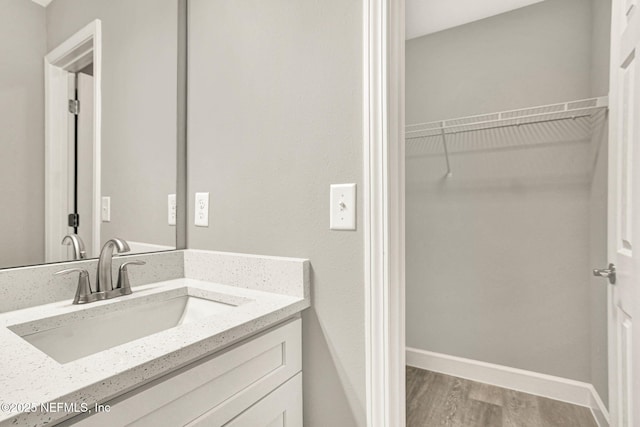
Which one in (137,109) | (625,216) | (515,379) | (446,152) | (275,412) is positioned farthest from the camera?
(446,152)

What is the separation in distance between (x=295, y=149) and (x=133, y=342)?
66 centimetres

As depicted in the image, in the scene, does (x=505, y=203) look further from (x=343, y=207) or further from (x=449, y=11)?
(x=343, y=207)

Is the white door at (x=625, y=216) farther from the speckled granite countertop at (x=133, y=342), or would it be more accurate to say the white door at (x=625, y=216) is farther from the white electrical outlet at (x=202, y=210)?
the white electrical outlet at (x=202, y=210)

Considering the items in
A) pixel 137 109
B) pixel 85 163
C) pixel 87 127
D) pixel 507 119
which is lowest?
pixel 85 163

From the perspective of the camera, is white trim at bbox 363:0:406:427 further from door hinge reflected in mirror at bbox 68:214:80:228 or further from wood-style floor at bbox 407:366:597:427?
wood-style floor at bbox 407:366:597:427

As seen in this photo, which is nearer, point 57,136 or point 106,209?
point 57,136

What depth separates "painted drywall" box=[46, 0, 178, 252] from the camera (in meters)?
1.04

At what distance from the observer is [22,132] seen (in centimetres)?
83

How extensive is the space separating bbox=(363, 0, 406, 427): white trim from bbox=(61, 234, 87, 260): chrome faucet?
0.85 metres

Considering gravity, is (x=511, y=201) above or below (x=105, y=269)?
above

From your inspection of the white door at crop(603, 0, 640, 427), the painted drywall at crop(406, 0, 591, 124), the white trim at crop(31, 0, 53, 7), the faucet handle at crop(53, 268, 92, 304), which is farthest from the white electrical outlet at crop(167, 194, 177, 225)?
the painted drywall at crop(406, 0, 591, 124)

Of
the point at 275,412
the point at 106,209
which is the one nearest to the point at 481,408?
the point at 275,412

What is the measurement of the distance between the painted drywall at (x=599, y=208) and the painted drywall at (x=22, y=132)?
7.49ft

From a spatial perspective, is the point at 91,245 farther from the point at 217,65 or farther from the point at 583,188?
the point at 583,188
